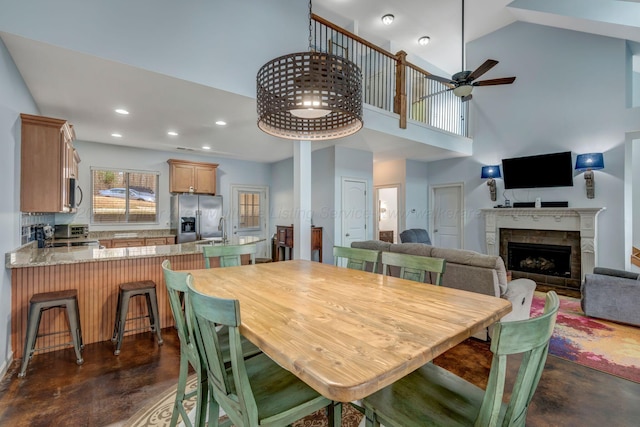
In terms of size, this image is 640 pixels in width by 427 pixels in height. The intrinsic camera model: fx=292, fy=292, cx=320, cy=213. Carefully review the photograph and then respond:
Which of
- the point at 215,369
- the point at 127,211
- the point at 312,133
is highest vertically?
the point at 312,133

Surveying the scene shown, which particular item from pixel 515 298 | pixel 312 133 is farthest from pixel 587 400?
pixel 312 133

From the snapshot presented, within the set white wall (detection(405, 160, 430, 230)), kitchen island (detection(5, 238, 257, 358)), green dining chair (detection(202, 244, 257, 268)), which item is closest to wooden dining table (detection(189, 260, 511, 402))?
green dining chair (detection(202, 244, 257, 268))

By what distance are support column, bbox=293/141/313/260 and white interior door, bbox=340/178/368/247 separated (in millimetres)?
1647

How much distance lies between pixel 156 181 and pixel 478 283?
593 cm

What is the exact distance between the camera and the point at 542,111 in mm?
5477

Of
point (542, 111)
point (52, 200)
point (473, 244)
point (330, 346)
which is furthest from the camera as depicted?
point (473, 244)

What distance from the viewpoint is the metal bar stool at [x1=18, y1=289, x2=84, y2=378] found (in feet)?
7.72

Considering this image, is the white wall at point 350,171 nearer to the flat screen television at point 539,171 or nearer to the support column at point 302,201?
the support column at point 302,201

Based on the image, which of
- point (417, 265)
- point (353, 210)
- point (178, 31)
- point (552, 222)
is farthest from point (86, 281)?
point (552, 222)

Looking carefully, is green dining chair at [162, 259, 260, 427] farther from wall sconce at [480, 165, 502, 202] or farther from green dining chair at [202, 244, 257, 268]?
wall sconce at [480, 165, 502, 202]

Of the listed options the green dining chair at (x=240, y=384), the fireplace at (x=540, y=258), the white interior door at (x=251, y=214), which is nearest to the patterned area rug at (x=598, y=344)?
the fireplace at (x=540, y=258)

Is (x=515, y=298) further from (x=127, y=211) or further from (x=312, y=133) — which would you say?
(x=127, y=211)

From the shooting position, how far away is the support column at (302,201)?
3.99 meters

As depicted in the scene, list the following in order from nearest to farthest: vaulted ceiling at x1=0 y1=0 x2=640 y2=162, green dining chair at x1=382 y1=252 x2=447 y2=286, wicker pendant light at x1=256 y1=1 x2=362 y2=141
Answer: wicker pendant light at x1=256 y1=1 x2=362 y2=141
green dining chair at x1=382 y1=252 x2=447 y2=286
vaulted ceiling at x1=0 y1=0 x2=640 y2=162
